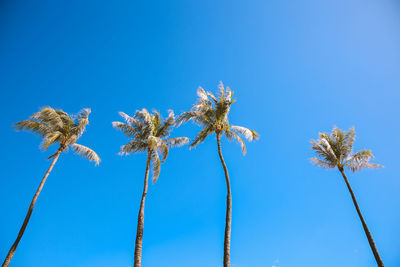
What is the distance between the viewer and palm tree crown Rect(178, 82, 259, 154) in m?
14.9

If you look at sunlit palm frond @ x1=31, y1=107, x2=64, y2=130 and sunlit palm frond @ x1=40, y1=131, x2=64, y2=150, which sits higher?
sunlit palm frond @ x1=31, y1=107, x2=64, y2=130

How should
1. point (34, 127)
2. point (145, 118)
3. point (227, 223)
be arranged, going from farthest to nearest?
point (145, 118), point (34, 127), point (227, 223)

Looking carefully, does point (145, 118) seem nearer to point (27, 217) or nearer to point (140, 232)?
point (140, 232)

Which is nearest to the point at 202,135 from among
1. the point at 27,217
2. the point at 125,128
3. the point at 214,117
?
the point at 214,117

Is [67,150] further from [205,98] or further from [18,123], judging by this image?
Answer: [205,98]

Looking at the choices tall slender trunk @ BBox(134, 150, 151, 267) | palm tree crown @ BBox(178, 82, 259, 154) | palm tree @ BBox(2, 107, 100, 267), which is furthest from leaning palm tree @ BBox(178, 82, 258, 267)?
palm tree @ BBox(2, 107, 100, 267)

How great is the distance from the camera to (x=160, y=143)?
15.9 m

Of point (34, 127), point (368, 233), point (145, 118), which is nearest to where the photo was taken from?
point (368, 233)

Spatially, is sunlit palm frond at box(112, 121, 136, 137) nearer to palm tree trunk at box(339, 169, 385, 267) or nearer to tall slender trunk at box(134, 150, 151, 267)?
tall slender trunk at box(134, 150, 151, 267)

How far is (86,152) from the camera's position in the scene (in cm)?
1650

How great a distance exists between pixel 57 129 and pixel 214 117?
12.3 meters

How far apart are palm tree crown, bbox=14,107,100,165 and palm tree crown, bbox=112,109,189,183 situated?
9.10ft

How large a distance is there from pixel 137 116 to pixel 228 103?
7.66m

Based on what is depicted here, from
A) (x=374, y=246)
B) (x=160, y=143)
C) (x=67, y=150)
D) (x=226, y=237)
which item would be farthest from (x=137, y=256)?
(x=374, y=246)
